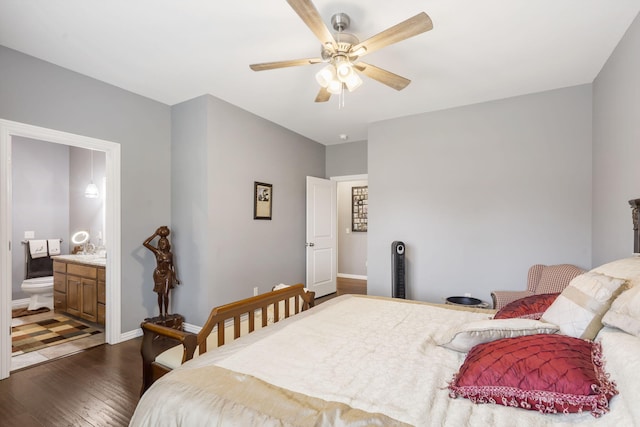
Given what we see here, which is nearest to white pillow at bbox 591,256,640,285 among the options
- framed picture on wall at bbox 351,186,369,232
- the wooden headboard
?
the wooden headboard

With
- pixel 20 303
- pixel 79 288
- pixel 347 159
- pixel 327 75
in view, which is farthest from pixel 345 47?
pixel 20 303

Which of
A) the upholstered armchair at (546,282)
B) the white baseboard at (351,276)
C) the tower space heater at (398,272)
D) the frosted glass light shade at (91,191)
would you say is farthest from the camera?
the white baseboard at (351,276)

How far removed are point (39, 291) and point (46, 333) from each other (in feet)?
3.36

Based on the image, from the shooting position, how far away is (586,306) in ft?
4.02

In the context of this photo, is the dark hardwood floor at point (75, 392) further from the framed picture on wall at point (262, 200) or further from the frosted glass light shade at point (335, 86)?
the frosted glass light shade at point (335, 86)

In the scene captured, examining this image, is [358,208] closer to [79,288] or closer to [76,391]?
[79,288]

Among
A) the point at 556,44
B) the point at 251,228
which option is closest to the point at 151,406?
the point at 251,228

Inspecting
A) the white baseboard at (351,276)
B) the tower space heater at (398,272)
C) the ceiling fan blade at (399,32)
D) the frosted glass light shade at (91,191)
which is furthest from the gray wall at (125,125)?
the white baseboard at (351,276)

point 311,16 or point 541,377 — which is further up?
point 311,16

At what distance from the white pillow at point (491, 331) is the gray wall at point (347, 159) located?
13.2 ft

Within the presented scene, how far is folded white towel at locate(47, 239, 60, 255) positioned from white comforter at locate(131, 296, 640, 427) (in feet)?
15.7

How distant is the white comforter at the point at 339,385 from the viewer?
93 centimetres

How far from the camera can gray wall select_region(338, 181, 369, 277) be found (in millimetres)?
6918

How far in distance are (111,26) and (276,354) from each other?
99.5 inches
